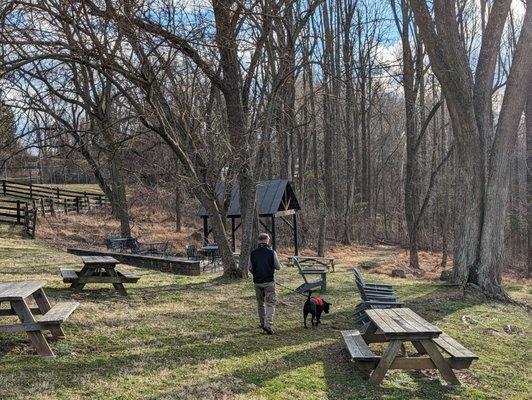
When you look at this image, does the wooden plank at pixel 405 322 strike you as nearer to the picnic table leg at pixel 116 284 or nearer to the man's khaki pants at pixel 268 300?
the man's khaki pants at pixel 268 300

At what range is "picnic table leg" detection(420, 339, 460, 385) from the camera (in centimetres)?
555

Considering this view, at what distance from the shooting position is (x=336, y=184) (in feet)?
115

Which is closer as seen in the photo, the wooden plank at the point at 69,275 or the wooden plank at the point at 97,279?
the wooden plank at the point at 69,275

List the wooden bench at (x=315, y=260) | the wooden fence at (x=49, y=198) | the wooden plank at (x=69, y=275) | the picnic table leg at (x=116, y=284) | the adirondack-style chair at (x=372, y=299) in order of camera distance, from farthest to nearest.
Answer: the wooden fence at (x=49, y=198) < the wooden bench at (x=315, y=260) < the picnic table leg at (x=116, y=284) < the wooden plank at (x=69, y=275) < the adirondack-style chair at (x=372, y=299)

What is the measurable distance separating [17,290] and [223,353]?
2.62 meters

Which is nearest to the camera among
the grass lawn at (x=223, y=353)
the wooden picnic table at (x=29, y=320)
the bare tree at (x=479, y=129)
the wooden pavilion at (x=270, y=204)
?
the grass lawn at (x=223, y=353)

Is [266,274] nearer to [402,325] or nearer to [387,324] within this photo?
[387,324]

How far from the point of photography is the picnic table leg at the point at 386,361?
5.45 meters

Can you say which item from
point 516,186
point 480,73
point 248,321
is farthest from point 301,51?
point 516,186

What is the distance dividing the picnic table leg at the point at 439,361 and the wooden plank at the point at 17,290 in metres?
4.50

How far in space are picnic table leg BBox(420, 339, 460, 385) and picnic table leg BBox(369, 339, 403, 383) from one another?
0.34 m

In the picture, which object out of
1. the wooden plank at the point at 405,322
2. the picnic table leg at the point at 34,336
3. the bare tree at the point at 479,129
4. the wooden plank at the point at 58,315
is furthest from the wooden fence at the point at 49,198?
the wooden plank at the point at 405,322

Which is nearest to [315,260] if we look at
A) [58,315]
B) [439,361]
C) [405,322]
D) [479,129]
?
[479,129]

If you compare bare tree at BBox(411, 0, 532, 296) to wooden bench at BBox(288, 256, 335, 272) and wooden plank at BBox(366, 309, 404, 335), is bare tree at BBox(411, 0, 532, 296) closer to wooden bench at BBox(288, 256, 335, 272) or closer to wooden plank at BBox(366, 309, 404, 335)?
wooden bench at BBox(288, 256, 335, 272)
